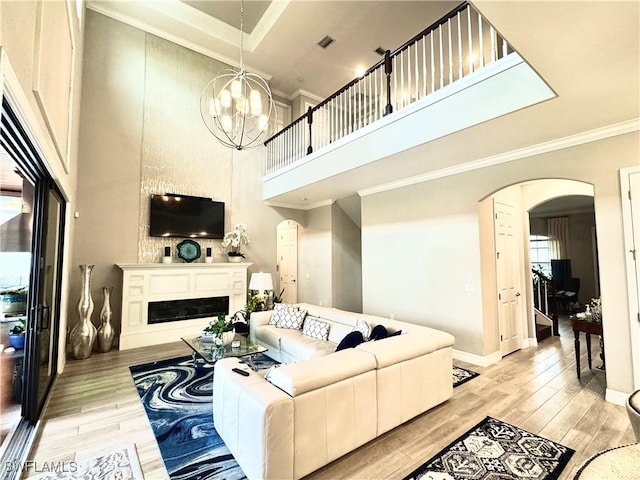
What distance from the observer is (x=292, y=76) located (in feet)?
24.6

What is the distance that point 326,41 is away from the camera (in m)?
6.32

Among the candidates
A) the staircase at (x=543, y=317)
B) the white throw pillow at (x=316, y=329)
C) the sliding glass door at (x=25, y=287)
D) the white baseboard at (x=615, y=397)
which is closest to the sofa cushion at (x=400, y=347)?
the white throw pillow at (x=316, y=329)

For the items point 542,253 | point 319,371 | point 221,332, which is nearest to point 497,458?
point 319,371

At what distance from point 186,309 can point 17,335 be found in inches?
107

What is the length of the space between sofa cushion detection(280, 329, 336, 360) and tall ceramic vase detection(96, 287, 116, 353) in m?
3.01

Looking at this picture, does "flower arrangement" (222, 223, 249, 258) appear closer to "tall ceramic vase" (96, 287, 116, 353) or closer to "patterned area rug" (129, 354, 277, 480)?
"tall ceramic vase" (96, 287, 116, 353)

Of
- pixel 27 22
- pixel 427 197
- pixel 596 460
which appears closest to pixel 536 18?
pixel 596 460

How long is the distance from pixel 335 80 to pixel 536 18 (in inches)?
264

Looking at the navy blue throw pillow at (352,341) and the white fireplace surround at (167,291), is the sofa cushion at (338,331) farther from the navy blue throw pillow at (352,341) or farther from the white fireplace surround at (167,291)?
the white fireplace surround at (167,291)

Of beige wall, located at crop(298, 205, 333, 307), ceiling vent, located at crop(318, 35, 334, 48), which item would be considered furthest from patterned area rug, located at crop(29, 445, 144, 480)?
ceiling vent, located at crop(318, 35, 334, 48)

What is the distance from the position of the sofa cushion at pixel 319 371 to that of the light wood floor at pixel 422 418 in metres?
0.65

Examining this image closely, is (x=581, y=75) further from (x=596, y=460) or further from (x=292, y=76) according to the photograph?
(x=292, y=76)

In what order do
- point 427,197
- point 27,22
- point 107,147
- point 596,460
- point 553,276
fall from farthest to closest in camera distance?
1. point 553,276
2. point 107,147
3. point 427,197
4. point 27,22
5. point 596,460

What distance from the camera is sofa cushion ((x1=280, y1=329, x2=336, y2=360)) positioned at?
146 inches
